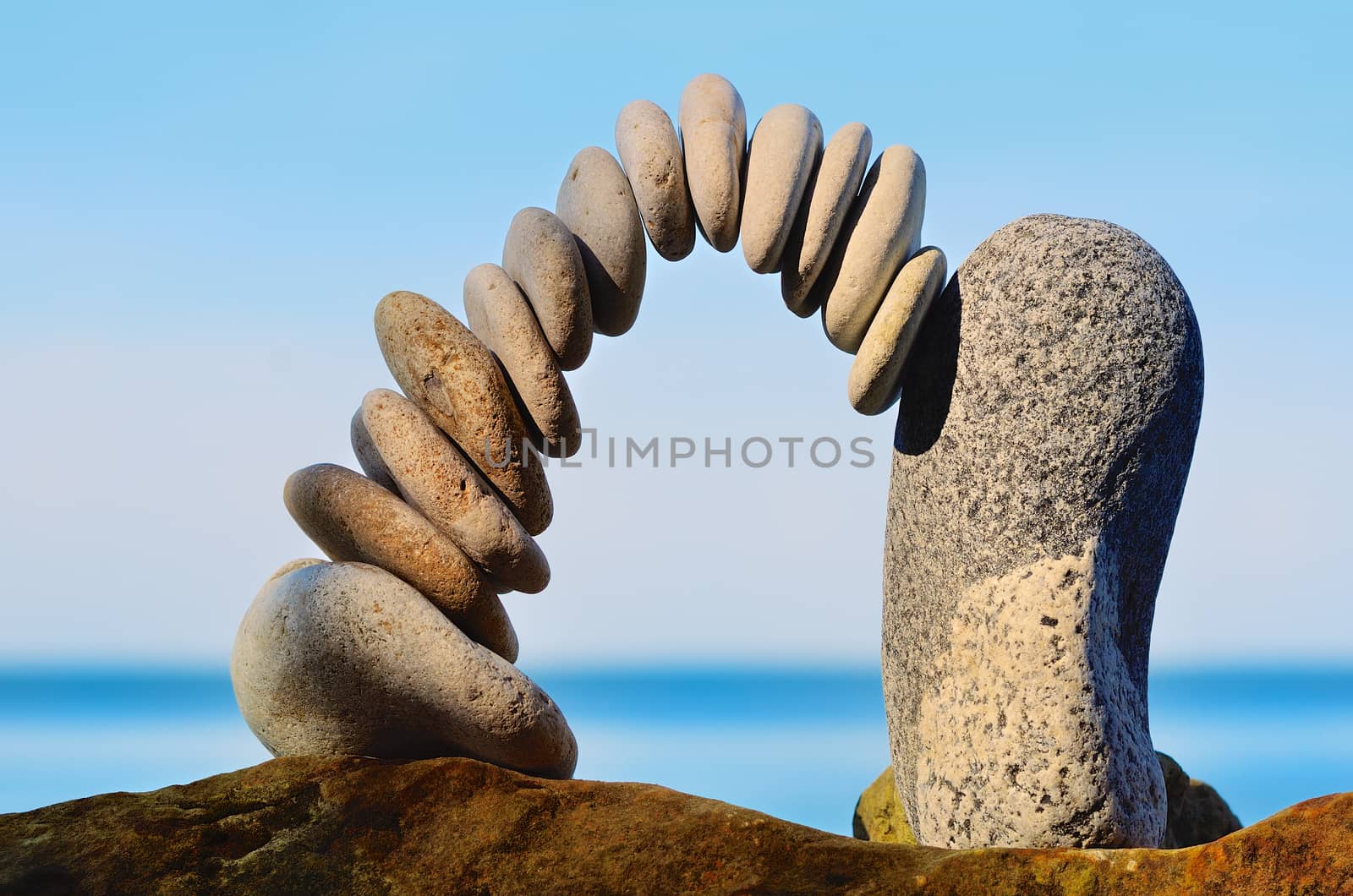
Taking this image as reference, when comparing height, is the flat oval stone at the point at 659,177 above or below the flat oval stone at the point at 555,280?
above

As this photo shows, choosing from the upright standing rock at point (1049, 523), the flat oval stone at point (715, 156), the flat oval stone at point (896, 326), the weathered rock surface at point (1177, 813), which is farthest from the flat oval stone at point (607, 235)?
the weathered rock surface at point (1177, 813)

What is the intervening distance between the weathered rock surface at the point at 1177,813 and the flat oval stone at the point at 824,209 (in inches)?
88.3

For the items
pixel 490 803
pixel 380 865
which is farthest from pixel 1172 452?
pixel 380 865

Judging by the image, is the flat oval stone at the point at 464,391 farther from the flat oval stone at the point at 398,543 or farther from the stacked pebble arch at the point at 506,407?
the flat oval stone at the point at 398,543

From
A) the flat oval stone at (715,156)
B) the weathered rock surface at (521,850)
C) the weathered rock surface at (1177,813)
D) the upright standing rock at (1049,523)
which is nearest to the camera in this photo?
the weathered rock surface at (521,850)

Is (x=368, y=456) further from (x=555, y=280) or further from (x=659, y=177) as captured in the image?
(x=659, y=177)

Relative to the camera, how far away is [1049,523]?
3.59m

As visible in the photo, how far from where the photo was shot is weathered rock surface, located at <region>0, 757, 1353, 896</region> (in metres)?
2.77

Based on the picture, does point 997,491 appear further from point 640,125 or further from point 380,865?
point 380,865

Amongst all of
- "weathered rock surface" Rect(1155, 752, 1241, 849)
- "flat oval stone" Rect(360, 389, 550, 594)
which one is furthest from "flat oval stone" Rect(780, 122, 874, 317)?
"weathered rock surface" Rect(1155, 752, 1241, 849)

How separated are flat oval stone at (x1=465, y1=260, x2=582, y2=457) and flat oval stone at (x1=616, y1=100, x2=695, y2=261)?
504mm

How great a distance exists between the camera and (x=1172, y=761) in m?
5.05

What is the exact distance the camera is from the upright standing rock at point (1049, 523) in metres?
3.48

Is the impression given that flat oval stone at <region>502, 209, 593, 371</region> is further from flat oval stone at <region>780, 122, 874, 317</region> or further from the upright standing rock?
the upright standing rock
